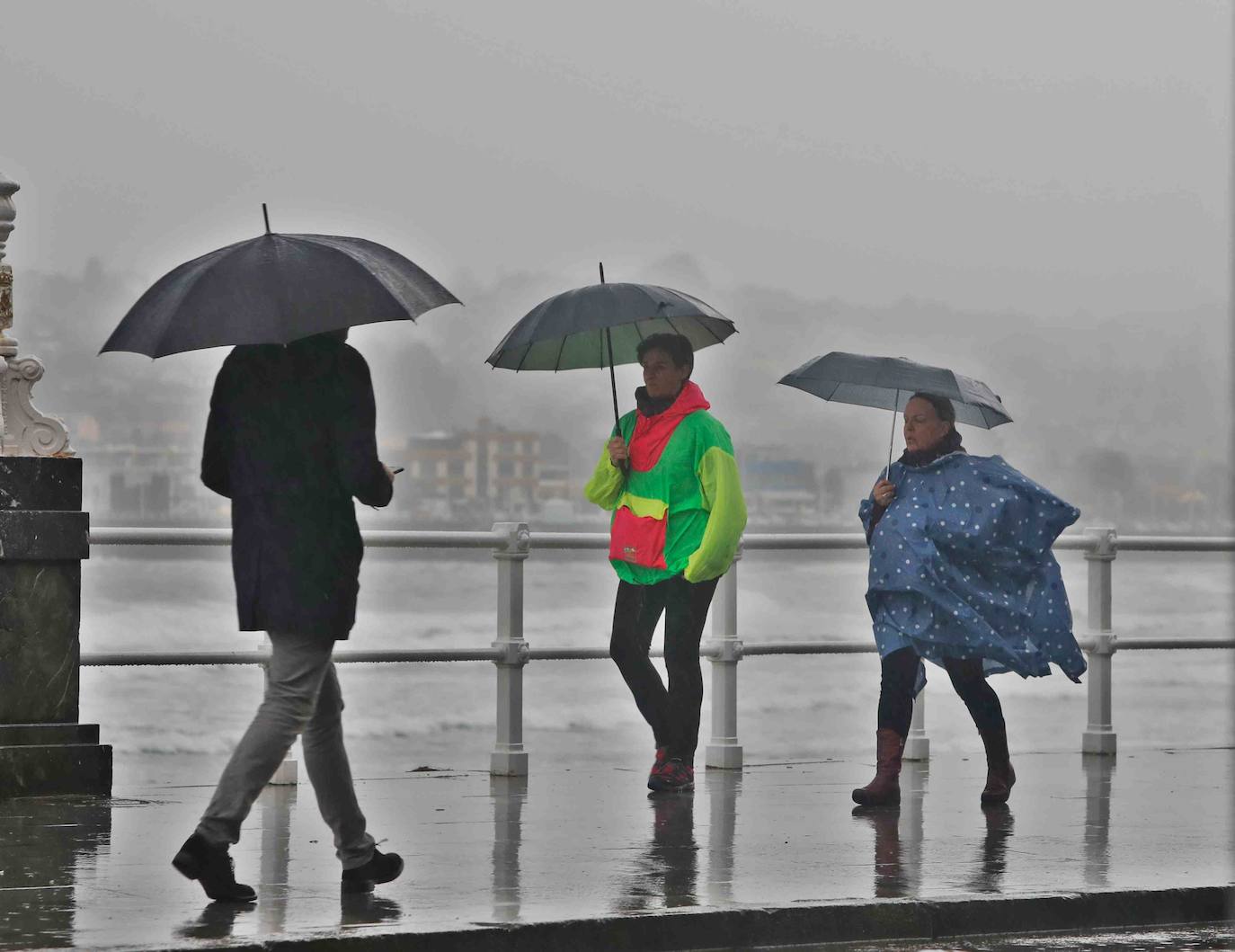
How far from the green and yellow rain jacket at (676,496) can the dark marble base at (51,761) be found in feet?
7.04

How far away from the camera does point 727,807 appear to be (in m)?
8.29

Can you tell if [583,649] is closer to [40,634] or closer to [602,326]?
[602,326]

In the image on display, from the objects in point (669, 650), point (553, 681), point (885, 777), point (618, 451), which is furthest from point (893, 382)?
point (553, 681)

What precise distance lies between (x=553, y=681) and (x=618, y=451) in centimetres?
4535

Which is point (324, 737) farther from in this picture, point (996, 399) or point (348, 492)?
point (996, 399)

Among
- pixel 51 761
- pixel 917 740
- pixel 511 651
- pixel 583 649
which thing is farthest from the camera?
pixel 917 740

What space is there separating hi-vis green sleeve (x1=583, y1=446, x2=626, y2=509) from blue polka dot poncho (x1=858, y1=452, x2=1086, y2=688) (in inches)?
40.1

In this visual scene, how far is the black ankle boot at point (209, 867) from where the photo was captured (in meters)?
5.77

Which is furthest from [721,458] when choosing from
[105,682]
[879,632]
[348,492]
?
[105,682]

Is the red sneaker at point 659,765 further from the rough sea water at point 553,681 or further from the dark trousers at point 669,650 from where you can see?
the rough sea water at point 553,681

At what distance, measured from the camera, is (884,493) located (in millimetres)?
8500

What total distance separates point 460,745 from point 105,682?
49.0ft

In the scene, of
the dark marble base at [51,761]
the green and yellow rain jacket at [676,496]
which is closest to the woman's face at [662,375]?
the green and yellow rain jacket at [676,496]

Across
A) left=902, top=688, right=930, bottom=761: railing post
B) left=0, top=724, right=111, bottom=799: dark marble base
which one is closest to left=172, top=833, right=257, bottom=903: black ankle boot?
left=0, top=724, right=111, bottom=799: dark marble base
